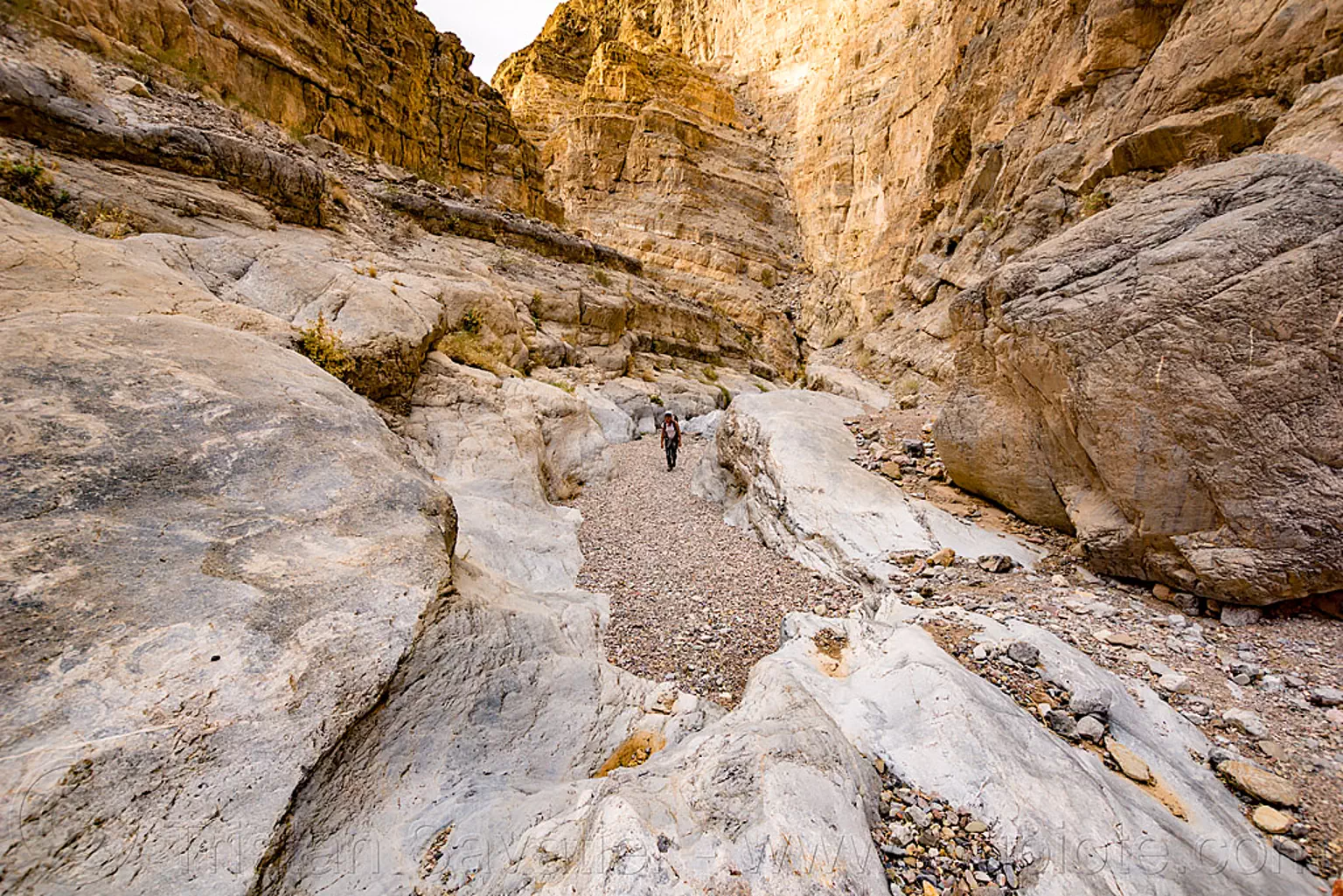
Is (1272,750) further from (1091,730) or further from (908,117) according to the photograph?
(908,117)

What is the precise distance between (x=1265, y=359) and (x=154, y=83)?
1908cm

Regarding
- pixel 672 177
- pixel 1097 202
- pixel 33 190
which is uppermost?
pixel 672 177

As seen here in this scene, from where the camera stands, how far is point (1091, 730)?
2.79 metres

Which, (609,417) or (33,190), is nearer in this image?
(33,190)

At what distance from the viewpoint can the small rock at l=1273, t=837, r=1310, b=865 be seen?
220 cm

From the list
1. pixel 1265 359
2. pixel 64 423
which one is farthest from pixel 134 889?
pixel 1265 359

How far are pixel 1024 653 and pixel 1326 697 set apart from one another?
1.60 m

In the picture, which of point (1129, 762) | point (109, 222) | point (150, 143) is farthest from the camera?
point (150, 143)

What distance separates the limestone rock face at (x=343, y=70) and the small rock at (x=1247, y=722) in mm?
20414

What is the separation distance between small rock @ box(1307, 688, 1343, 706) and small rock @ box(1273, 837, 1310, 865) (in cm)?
115

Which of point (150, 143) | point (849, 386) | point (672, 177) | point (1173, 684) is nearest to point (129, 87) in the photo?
point (150, 143)

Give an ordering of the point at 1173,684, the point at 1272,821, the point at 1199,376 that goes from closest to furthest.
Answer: the point at 1272,821
the point at 1173,684
the point at 1199,376

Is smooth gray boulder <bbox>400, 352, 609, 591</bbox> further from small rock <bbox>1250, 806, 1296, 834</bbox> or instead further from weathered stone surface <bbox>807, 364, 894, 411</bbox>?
weathered stone surface <bbox>807, 364, 894, 411</bbox>

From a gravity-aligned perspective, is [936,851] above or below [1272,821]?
below
